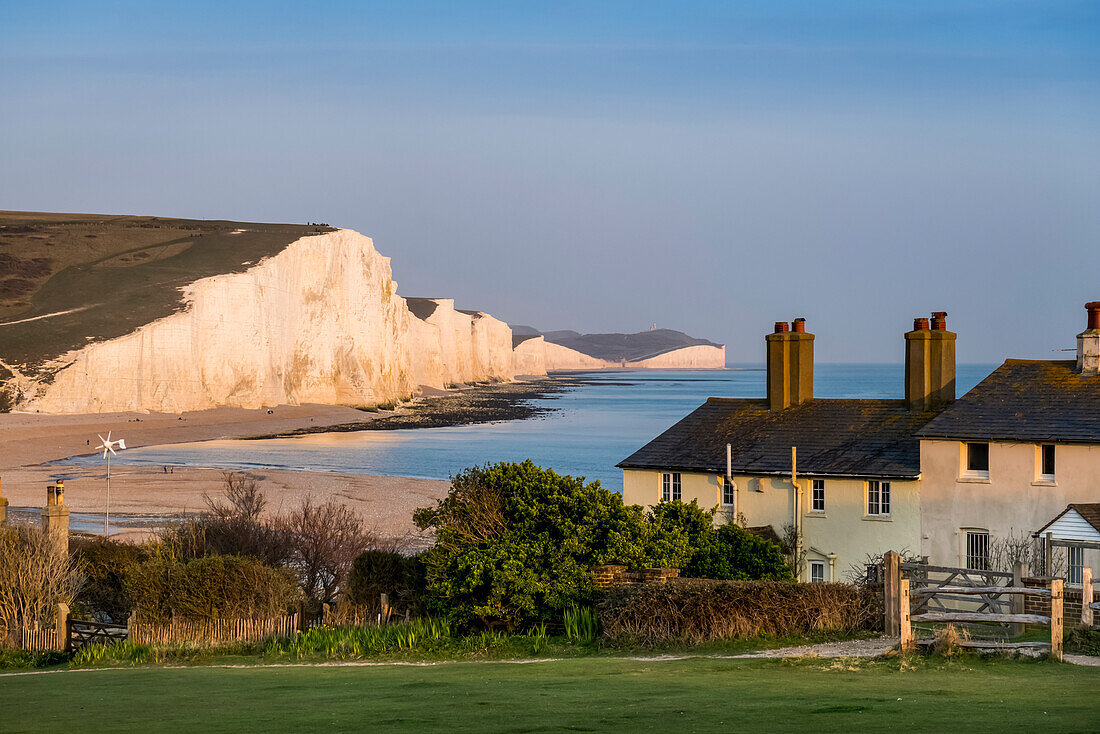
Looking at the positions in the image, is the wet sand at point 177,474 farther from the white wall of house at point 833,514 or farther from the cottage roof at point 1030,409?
the cottage roof at point 1030,409

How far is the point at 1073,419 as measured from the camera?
95.2ft

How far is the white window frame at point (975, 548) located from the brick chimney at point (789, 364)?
701 cm

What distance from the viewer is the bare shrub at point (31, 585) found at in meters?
25.0

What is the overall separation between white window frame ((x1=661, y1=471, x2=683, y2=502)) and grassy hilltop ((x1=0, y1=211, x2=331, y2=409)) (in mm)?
90596

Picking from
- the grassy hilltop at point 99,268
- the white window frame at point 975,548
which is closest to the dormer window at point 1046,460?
the white window frame at point 975,548

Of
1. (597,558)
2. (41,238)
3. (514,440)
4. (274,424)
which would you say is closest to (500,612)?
(597,558)

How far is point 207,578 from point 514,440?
9004 centimetres

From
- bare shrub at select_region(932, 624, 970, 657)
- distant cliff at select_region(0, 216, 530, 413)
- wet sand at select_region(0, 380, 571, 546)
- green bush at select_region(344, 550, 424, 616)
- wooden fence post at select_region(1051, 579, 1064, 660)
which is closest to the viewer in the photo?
wooden fence post at select_region(1051, 579, 1064, 660)

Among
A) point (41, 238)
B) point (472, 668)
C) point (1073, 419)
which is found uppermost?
point (41, 238)

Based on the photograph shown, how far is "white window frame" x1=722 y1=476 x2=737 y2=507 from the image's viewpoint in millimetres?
33031

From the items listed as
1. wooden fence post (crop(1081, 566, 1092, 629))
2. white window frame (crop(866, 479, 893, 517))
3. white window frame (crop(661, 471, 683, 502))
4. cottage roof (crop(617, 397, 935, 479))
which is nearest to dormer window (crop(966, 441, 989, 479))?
cottage roof (crop(617, 397, 935, 479))

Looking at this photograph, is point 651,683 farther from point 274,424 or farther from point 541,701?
point 274,424

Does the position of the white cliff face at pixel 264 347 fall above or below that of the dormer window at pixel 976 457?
above

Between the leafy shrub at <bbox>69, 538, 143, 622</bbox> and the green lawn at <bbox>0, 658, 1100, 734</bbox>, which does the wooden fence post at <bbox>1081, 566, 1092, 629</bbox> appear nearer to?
the green lawn at <bbox>0, 658, 1100, 734</bbox>
